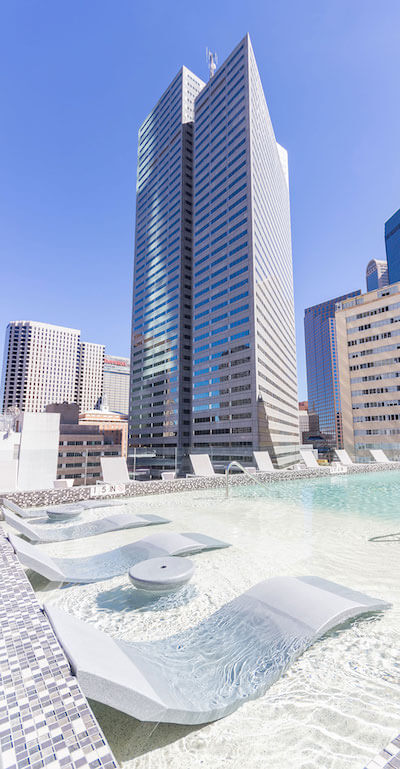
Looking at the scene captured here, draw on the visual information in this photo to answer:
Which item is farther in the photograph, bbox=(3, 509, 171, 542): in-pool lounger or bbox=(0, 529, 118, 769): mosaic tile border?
bbox=(3, 509, 171, 542): in-pool lounger

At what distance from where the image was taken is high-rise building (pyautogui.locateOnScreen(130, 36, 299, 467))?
58281 millimetres

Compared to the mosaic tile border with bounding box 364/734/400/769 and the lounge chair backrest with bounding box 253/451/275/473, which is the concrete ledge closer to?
the lounge chair backrest with bounding box 253/451/275/473

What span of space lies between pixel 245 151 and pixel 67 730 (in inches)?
2877

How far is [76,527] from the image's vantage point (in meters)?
8.62

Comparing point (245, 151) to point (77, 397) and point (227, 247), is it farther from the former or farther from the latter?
point (77, 397)

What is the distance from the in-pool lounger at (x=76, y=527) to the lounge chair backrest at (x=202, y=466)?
707 centimetres

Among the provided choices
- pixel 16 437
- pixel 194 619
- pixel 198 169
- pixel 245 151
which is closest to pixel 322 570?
pixel 194 619

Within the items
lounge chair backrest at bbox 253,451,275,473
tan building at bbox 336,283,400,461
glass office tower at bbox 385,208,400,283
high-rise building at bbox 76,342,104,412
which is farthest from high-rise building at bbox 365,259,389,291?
lounge chair backrest at bbox 253,451,275,473

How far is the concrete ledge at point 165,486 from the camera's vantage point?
432 inches

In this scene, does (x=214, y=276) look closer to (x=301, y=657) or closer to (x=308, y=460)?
(x=308, y=460)

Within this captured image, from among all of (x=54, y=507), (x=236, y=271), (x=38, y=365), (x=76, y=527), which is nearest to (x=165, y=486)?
(x=54, y=507)

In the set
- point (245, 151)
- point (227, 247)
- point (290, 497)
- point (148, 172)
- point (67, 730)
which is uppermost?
point (148, 172)

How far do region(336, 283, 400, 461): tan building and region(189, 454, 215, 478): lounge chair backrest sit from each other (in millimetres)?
45869

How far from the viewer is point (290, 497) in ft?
46.1
